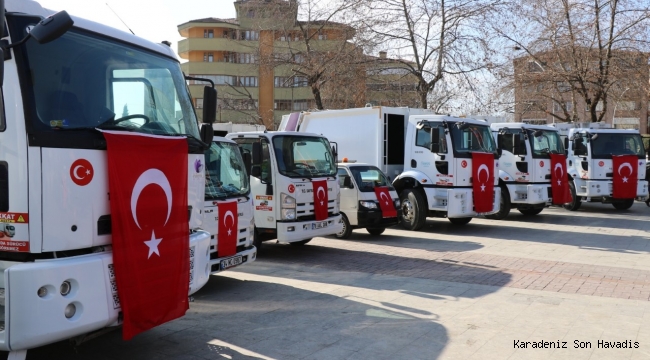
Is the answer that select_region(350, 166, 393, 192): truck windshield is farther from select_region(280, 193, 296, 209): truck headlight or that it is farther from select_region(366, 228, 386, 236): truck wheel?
select_region(280, 193, 296, 209): truck headlight

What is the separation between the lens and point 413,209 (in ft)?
49.9

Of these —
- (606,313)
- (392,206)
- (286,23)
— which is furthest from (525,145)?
(286,23)

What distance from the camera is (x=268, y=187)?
10922 millimetres

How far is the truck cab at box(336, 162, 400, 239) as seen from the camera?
43.8ft

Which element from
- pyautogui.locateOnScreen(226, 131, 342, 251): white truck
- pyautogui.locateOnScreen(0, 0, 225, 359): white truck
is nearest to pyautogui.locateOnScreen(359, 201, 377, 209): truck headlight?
pyautogui.locateOnScreen(226, 131, 342, 251): white truck

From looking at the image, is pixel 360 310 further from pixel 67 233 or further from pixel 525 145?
pixel 525 145

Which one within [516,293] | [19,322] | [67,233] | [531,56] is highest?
[531,56]

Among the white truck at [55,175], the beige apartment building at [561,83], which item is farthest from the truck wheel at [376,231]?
the beige apartment building at [561,83]

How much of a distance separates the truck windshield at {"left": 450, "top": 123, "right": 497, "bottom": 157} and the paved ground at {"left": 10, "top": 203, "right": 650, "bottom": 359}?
9.10 ft

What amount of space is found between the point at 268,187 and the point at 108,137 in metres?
6.37

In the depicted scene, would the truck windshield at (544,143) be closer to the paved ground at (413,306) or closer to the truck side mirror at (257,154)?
the paved ground at (413,306)

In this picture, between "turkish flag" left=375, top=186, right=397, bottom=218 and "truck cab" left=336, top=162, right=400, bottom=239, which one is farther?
"turkish flag" left=375, top=186, right=397, bottom=218

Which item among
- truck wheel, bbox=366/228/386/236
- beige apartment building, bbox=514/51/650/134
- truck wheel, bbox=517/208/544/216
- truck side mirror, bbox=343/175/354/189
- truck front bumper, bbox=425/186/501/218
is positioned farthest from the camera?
beige apartment building, bbox=514/51/650/134

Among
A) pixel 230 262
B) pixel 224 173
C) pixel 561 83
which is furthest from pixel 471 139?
pixel 561 83
